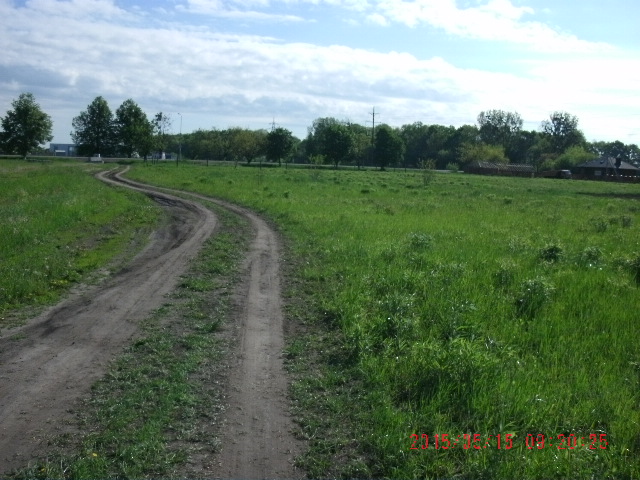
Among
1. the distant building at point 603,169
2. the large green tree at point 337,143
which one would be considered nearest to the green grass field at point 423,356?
the large green tree at point 337,143

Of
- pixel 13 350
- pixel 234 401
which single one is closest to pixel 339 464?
pixel 234 401

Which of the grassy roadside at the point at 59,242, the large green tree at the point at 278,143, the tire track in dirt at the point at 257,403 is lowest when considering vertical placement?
the tire track in dirt at the point at 257,403

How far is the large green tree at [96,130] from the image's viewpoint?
120m

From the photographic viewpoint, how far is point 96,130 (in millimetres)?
120750

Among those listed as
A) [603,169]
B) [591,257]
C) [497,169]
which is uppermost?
[603,169]

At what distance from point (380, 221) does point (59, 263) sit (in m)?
11.7

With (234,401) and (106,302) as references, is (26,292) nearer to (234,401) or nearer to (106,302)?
(106,302)

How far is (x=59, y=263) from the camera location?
12.1 m

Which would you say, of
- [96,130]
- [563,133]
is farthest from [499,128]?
[96,130]

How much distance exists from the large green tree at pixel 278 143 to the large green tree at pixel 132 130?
76.5 ft
